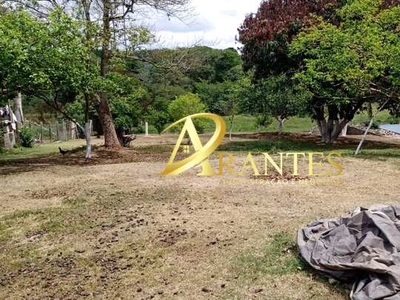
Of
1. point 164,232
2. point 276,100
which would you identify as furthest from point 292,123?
point 164,232

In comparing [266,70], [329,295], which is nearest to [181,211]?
[329,295]

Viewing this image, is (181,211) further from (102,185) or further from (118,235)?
(102,185)

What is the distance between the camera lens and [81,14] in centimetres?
1006

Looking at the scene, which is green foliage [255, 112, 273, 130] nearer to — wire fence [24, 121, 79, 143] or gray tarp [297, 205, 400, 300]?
wire fence [24, 121, 79, 143]

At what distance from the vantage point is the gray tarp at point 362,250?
2.87 m

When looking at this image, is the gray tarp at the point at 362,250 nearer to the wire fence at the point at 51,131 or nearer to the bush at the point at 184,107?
the bush at the point at 184,107

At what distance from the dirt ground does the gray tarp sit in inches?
5.6

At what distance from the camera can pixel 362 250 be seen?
10.3ft

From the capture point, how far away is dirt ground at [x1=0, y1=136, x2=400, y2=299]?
3258mm

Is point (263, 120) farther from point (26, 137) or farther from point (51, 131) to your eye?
point (26, 137)

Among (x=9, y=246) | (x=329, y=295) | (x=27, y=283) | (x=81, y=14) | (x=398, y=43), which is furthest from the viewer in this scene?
(x=81, y=14)

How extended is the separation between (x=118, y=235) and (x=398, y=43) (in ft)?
24.9

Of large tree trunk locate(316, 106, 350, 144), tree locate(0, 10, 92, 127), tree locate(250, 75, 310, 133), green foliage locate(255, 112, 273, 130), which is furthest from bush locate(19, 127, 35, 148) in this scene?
large tree trunk locate(316, 106, 350, 144)

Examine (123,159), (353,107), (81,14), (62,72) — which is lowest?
Result: (123,159)
